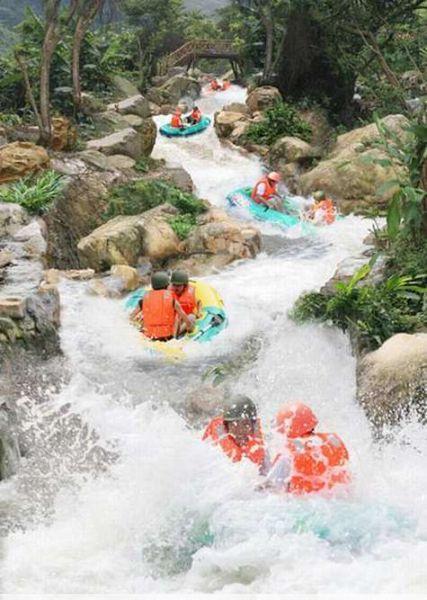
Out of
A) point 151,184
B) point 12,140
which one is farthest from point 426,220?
point 12,140

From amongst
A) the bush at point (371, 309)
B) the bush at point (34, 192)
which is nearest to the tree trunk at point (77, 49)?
the bush at point (34, 192)

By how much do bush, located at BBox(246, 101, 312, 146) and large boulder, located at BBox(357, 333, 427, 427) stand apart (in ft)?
41.6

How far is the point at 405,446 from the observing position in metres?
6.23

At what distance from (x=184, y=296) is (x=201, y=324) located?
0.43 metres

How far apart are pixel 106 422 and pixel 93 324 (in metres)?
2.46

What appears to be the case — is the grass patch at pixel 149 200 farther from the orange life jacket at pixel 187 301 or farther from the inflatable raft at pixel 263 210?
the orange life jacket at pixel 187 301

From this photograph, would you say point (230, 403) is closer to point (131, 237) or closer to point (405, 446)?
point (405, 446)

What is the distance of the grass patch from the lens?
13.1m

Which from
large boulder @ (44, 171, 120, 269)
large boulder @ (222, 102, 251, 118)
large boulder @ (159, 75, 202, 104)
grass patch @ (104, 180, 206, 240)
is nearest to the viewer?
large boulder @ (44, 171, 120, 269)

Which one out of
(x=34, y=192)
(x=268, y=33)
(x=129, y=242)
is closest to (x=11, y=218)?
(x=34, y=192)

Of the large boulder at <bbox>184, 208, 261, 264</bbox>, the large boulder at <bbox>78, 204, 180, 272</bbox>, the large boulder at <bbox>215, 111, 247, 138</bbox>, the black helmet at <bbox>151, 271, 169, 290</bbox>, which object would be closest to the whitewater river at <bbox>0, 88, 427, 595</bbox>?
the black helmet at <bbox>151, 271, 169, 290</bbox>

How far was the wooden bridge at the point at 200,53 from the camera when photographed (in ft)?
102

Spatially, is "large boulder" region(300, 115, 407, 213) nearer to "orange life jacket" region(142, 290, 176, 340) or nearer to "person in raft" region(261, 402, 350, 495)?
"orange life jacket" region(142, 290, 176, 340)

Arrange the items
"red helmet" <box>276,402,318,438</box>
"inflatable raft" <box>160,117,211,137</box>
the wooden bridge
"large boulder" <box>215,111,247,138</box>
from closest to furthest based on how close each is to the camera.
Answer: "red helmet" <box>276,402,318,438</box> → "large boulder" <box>215,111,247,138</box> → "inflatable raft" <box>160,117,211,137</box> → the wooden bridge
